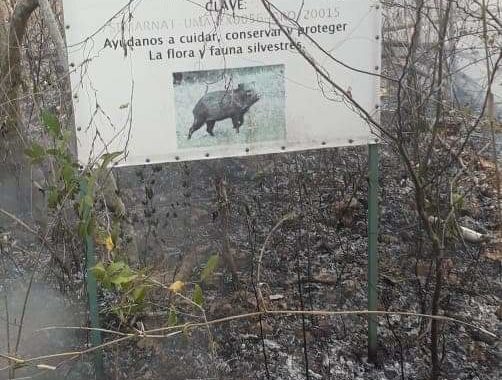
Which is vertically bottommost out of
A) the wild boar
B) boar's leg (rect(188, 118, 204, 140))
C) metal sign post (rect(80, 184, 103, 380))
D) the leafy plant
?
metal sign post (rect(80, 184, 103, 380))

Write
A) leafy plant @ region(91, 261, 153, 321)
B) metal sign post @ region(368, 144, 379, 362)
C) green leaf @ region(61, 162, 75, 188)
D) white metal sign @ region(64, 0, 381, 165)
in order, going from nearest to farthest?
leafy plant @ region(91, 261, 153, 321) < green leaf @ region(61, 162, 75, 188) < white metal sign @ region(64, 0, 381, 165) < metal sign post @ region(368, 144, 379, 362)

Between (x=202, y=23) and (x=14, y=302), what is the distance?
1.90 m

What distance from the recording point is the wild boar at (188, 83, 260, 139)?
8.70 ft

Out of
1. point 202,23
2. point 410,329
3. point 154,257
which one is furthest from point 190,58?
point 410,329

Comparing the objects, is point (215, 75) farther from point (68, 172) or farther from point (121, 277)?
point (121, 277)

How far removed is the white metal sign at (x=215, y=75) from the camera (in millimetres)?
2547

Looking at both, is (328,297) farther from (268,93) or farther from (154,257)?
(268,93)

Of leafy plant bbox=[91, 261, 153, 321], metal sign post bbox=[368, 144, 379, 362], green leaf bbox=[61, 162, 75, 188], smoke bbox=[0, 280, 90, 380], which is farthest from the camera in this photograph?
smoke bbox=[0, 280, 90, 380]

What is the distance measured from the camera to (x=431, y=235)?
2.55m

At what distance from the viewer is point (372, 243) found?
9.78 ft

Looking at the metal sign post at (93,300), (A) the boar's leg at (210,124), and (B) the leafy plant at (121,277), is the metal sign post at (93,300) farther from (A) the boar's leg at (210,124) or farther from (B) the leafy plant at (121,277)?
(A) the boar's leg at (210,124)

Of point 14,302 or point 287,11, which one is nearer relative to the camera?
point 287,11

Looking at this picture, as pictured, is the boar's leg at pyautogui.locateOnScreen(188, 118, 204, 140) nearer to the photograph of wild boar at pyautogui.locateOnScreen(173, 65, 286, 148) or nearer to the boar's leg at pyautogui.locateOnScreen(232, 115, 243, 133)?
the photograph of wild boar at pyautogui.locateOnScreen(173, 65, 286, 148)

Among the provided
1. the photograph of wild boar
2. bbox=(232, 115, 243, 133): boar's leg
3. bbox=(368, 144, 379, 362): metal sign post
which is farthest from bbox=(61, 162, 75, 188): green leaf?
bbox=(368, 144, 379, 362): metal sign post
